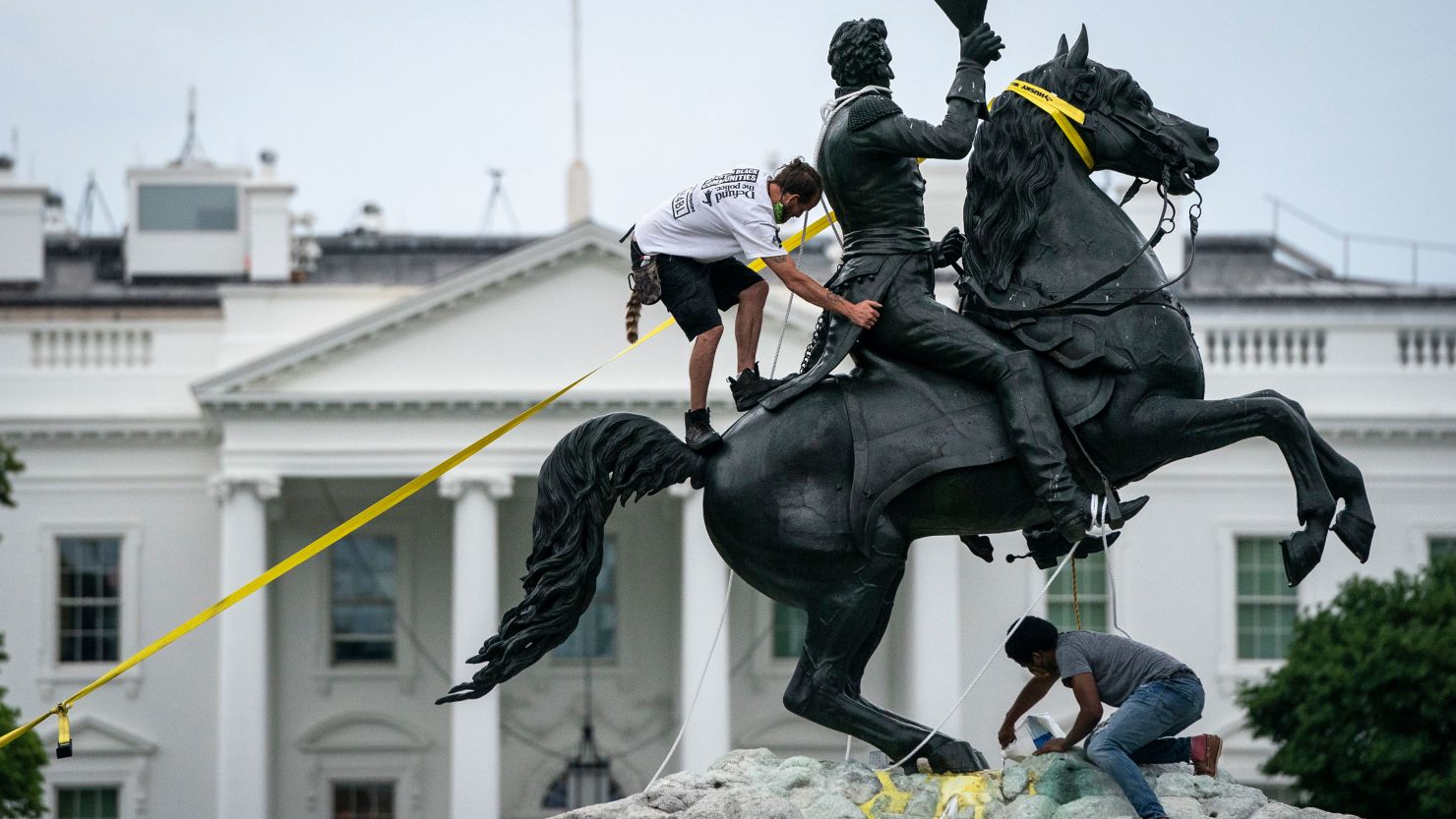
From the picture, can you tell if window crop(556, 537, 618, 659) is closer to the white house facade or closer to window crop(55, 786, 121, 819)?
the white house facade

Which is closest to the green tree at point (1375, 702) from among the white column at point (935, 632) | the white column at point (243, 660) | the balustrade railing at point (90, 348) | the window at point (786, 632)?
the white column at point (935, 632)

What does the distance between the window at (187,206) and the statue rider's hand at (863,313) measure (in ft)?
144

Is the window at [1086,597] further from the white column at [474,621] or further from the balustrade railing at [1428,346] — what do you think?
the white column at [474,621]

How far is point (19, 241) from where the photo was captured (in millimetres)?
49219

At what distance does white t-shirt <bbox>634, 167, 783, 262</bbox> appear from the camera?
8.76 meters

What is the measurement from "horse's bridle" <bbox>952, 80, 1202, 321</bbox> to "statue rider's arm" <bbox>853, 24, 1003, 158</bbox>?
0.16 metres

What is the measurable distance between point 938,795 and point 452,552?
36107 millimetres

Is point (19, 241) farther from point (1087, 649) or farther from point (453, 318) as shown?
point (1087, 649)

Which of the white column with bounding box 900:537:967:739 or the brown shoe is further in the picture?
the white column with bounding box 900:537:967:739

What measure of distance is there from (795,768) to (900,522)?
91 cm

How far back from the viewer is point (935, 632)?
136ft

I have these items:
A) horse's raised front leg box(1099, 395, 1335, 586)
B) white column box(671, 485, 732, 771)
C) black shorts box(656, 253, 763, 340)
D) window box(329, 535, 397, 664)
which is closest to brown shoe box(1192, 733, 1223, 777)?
horse's raised front leg box(1099, 395, 1335, 586)

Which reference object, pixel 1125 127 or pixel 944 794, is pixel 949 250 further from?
pixel 944 794

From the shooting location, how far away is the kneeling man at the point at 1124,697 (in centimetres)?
820
